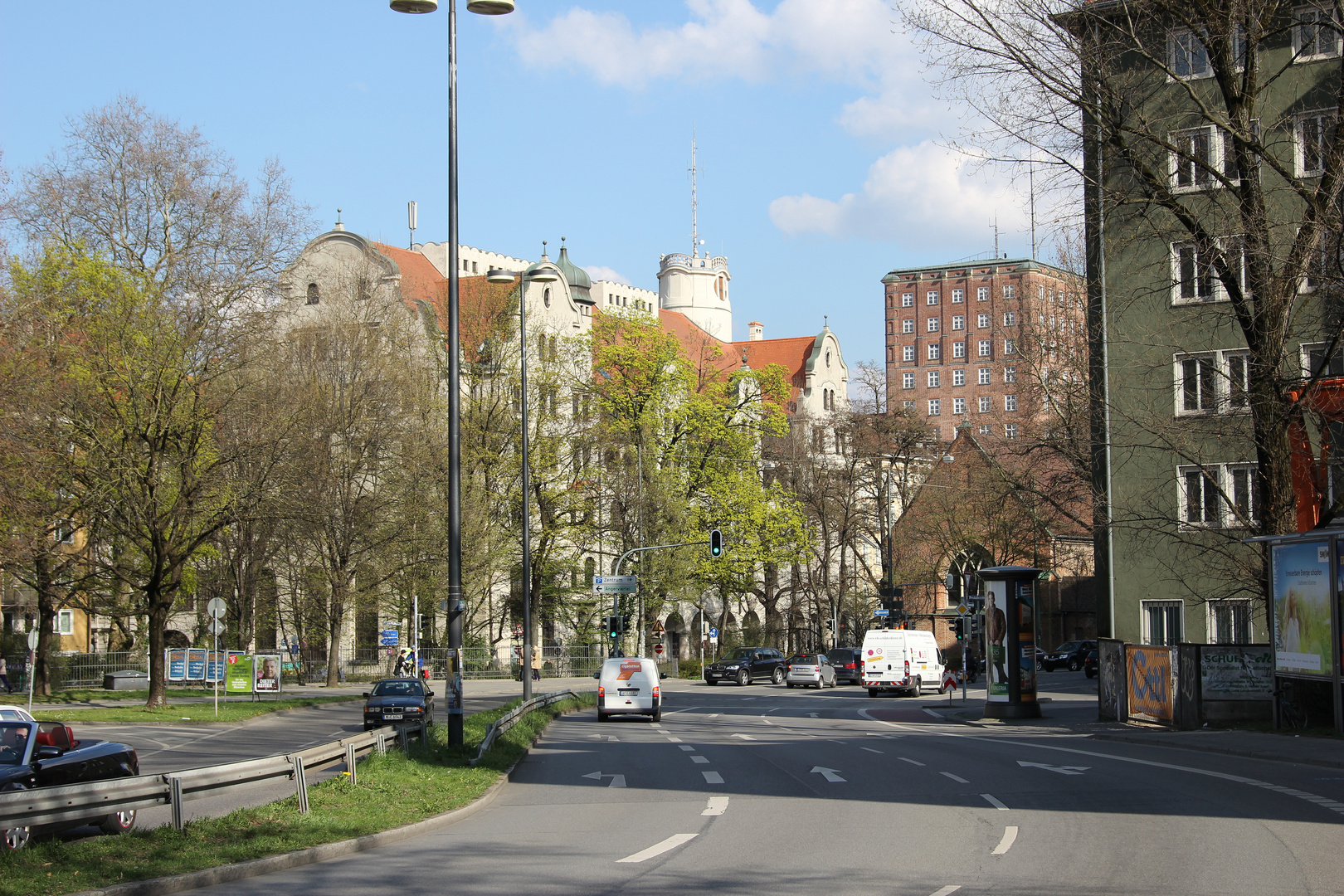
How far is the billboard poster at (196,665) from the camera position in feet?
168

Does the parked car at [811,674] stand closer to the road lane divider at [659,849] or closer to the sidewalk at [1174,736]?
the sidewalk at [1174,736]

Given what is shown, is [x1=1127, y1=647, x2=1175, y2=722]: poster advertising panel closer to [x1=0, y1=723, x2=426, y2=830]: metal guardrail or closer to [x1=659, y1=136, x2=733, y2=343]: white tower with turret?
[x1=0, y1=723, x2=426, y2=830]: metal guardrail

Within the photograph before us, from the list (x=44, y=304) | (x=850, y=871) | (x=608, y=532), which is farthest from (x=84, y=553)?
(x=850, y=871)

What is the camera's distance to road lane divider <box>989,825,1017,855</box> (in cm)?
1060

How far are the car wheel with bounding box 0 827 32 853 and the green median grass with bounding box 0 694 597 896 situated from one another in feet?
0.43

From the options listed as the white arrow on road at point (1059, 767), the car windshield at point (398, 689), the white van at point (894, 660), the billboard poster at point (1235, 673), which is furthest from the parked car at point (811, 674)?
the white arrow on road at point (1059, 767)

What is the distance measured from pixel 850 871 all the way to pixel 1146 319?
3101 cm

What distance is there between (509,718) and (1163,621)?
22.3 m

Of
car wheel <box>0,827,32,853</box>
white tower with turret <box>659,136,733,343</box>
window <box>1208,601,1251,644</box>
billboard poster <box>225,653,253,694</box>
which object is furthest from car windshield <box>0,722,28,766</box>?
white tower with turret <box>659,136,733,343</box>

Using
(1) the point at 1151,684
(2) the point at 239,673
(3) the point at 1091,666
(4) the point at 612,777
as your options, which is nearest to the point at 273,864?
(4) the point at 612,777

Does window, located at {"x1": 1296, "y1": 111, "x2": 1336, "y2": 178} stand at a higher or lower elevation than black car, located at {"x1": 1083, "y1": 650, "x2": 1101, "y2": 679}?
higher

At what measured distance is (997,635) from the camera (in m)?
29.9

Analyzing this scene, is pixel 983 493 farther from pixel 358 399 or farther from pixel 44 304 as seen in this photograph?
pixel 44 304

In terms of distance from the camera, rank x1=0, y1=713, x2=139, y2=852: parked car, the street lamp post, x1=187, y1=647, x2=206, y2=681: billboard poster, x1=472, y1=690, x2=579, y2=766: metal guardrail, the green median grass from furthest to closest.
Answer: x1=187, y1=647, x2=206, y2=681: billboard poster, x1=472, y1=690, x2=579, y2=766: metal guardrail, the street lamp post, x1=0, y1=713, x2=139, y2=852: parked car, the green median grass
